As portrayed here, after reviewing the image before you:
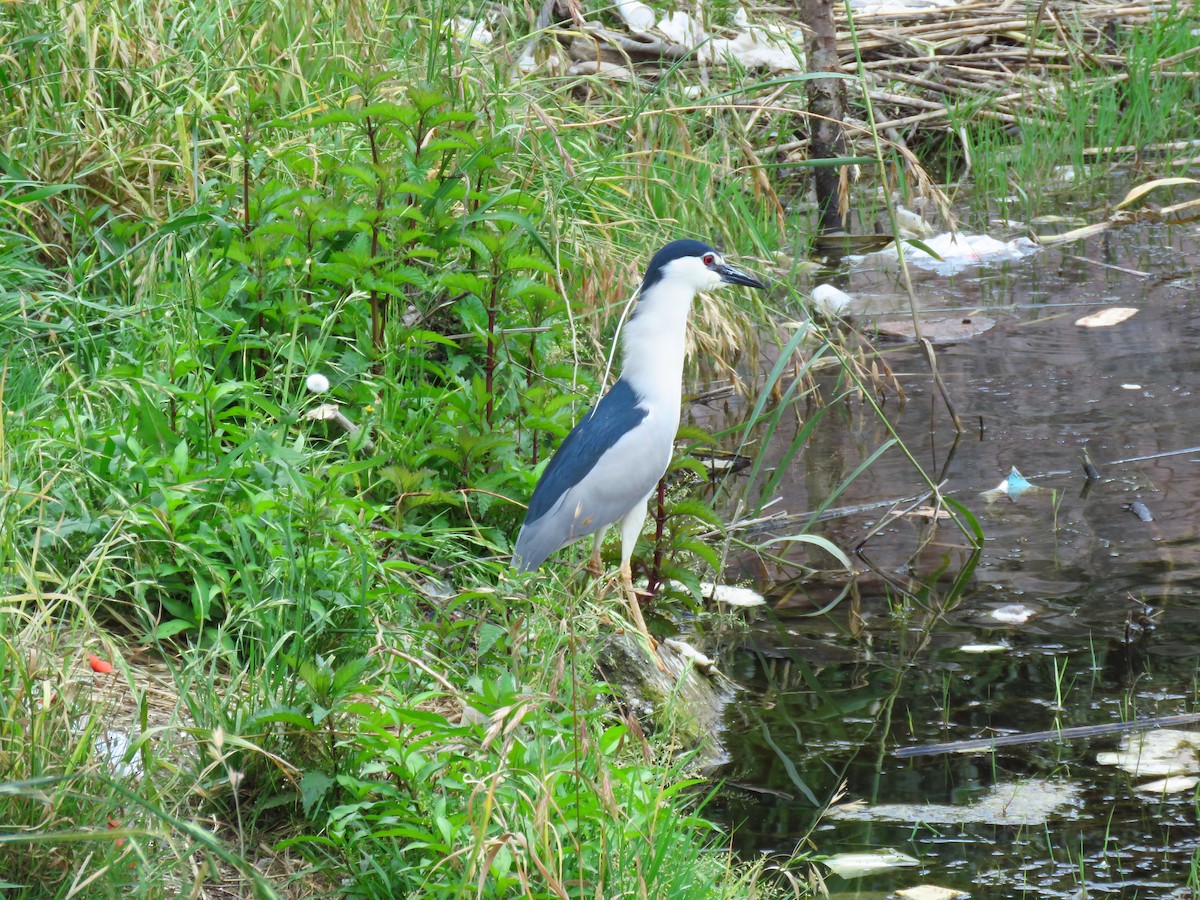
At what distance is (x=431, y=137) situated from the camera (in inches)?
173

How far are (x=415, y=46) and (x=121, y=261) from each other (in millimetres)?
1715

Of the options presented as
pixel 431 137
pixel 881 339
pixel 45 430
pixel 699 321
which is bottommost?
pixel 881 339

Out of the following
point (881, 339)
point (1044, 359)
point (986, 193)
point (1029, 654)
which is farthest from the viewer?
point (986, 193)

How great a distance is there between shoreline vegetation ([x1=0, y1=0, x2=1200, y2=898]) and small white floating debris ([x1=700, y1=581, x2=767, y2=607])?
0.14m

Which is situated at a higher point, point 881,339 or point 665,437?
point 665,437

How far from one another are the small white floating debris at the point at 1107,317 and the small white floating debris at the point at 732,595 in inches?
107

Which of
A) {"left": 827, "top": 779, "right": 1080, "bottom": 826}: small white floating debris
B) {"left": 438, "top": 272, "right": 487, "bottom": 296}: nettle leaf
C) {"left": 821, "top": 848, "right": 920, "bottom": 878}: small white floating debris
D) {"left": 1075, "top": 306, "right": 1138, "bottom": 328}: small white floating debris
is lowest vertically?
{"left": 1075, "top": 306, "right": 1138, "bottom": 328}: small white floating debris

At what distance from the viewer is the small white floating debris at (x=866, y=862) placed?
2.88 m

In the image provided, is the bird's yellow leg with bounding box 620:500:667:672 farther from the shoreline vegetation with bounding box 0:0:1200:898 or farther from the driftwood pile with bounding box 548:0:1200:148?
the driftwood pile with bounding box 548:0:1200:148

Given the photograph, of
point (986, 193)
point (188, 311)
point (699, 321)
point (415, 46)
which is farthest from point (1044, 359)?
point (188, 311)

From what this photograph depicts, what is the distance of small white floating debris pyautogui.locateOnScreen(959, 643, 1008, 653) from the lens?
12.7ft

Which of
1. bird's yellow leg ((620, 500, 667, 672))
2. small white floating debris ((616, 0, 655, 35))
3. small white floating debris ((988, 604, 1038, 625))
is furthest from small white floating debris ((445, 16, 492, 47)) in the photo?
small white floating debris ((988, 604, 1038, 625))

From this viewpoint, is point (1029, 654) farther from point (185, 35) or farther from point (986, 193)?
point (986, 193)

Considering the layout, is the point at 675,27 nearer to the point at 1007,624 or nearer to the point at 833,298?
Answer: the point at 833,298
